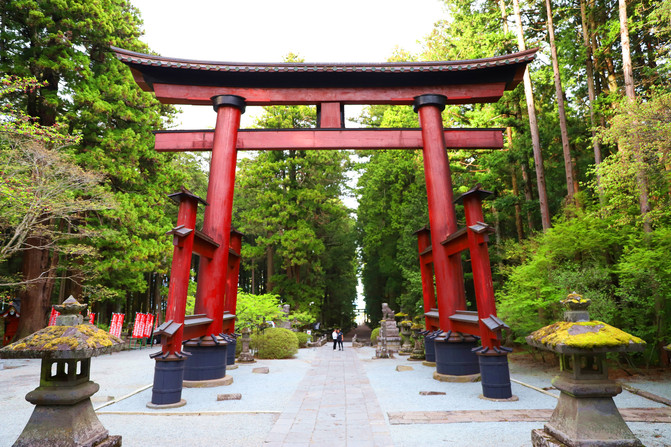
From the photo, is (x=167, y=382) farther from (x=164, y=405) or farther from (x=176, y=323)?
(x=176, y=323)

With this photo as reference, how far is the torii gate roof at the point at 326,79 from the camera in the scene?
397 inches

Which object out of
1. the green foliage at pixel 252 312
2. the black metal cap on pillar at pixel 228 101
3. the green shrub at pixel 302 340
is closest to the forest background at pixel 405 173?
the green foliage at pixel 252 312

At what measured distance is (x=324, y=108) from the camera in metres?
10.9

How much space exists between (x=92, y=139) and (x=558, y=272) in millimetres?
17977

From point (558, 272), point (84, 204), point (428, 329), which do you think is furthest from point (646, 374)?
point (84, 204)

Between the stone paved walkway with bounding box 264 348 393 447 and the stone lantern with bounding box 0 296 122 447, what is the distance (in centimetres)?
206

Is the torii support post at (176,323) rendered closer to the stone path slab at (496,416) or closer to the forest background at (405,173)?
the stone path slab at (496,416)

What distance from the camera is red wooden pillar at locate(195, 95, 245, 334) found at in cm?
930

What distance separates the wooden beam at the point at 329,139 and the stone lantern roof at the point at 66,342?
7.04m

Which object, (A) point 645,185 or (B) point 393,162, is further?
(B) point 393,162

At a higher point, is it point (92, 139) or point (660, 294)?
point (92, 139)

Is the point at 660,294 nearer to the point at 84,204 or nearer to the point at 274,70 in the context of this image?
the point at 274,70

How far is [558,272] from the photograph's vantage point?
31.7 feet

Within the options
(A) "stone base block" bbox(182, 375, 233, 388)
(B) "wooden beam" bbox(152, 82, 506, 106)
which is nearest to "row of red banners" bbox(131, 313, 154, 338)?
(A) "stone base block" bbox(182, 375, 233, 388)
